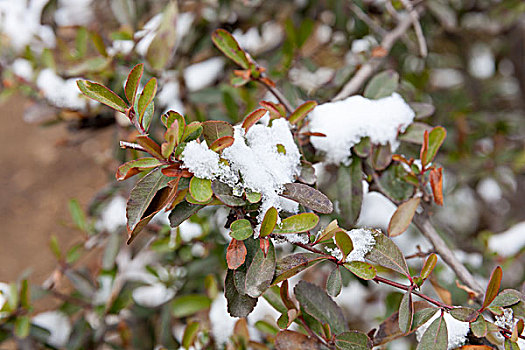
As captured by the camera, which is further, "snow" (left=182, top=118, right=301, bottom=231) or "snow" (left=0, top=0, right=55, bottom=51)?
"snow" (left=0, top=0, right=55, bottom=51)

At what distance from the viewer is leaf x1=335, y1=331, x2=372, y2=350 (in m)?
0.60

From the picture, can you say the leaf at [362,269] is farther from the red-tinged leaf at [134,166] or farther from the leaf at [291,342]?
the red-tinged leaf at [134,166]

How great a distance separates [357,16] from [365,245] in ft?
2.57

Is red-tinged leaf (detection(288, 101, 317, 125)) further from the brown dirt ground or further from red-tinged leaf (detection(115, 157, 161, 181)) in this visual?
the brown dirt ground

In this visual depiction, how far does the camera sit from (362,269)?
1.85 ft

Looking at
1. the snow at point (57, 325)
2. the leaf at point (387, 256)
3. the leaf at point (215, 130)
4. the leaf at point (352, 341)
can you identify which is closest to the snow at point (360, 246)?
the leaf at point (387, 256)

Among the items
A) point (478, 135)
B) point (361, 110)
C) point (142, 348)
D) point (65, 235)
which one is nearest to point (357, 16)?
point (361, 110)

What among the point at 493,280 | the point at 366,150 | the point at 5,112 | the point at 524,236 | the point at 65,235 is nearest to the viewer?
the point at 493,280

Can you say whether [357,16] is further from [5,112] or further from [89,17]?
[5,112]

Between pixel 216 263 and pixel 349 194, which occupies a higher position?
pixel 349 194

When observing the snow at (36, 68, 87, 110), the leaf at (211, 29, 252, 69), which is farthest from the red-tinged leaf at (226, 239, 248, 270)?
the snow at (36, 68, 87, 110)

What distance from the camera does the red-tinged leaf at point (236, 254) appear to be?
551 millimetres

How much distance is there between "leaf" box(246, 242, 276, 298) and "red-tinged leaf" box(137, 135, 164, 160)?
0.58 ft

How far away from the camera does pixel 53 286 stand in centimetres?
108
